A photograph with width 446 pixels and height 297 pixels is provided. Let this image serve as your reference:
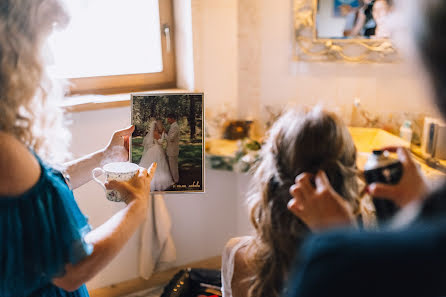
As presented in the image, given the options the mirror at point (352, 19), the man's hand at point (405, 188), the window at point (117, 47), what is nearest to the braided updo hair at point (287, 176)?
the man's hand at point (405, 188)

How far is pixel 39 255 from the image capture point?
0.92 metres

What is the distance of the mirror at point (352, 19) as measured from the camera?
2.09 meters

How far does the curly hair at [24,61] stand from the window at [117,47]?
129cm

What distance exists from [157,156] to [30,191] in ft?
1.84

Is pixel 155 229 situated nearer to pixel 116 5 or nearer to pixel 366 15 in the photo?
pixel 116 5

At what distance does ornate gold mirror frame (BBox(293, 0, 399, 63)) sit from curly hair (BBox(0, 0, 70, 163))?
1549mm

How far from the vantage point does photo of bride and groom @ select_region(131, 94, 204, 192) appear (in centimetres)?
141

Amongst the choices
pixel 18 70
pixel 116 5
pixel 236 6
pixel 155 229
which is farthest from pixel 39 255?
pixel 236 6

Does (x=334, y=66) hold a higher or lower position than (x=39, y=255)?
higher

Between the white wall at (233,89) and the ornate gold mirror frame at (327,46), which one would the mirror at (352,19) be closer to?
the ornate gold mirror frame at (327,46)

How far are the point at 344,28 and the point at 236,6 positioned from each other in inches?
23.9

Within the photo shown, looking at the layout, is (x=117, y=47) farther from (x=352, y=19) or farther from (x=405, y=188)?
(x=405, y=188)

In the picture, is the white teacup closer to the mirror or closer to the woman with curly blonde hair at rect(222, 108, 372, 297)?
the woman with curly blonde hair at rect(222, 108, 372, 297)

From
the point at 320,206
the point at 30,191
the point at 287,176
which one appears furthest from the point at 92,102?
the point at 320,206
